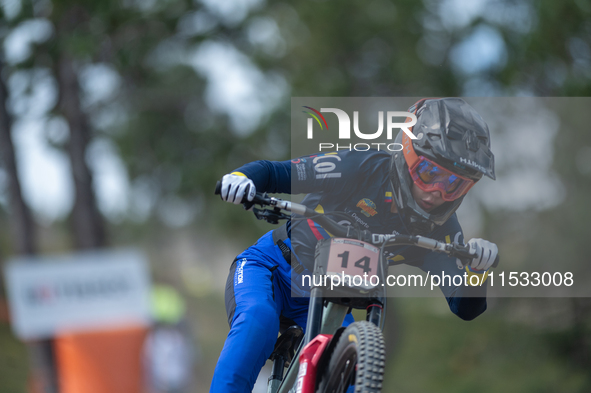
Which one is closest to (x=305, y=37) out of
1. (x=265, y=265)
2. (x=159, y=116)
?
(x=159, y=116)

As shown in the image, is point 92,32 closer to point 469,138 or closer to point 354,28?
point 354,28

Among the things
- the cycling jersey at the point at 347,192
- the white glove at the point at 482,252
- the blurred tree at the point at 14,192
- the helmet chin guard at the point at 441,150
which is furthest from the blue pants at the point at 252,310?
the blurred tree at the point at 14,192

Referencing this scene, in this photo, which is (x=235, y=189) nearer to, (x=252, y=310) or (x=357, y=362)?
(x=252, y=310)

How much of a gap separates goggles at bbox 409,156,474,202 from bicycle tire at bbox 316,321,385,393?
805 millimetres

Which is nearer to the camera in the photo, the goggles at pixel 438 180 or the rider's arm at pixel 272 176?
the goggles at pixel 438 180

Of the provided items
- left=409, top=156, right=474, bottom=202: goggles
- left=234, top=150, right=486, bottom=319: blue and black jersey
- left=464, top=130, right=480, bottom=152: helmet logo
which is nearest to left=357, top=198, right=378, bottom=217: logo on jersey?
left=234, top=150, right=486, bottom=319: blue and black jersey

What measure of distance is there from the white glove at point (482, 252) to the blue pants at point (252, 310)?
0.86 meters

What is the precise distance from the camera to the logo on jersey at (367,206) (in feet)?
10.6

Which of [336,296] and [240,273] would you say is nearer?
[336,296]

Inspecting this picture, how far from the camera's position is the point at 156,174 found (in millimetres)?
13672

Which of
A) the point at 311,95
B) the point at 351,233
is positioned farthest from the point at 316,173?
the point at 311,95

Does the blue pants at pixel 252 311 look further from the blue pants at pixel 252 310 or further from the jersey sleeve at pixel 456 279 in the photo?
the jersey sleeve at pixel 456 279

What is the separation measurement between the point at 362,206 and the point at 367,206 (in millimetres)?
27

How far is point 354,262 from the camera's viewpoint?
9.43 ft
